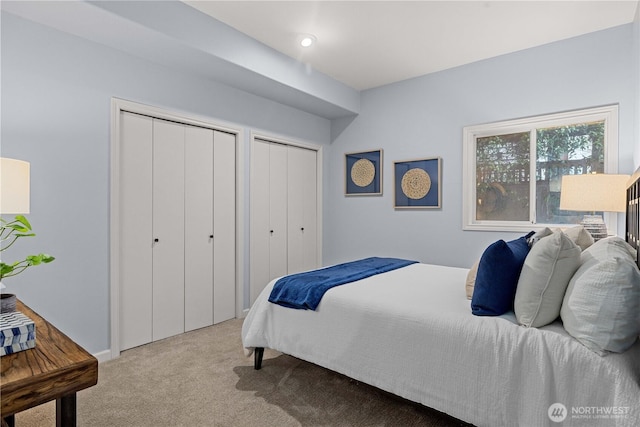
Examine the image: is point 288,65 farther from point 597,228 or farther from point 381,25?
point 597,228

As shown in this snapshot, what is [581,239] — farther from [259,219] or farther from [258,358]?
[259,219]

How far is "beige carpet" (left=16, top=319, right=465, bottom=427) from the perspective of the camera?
1.95 metres

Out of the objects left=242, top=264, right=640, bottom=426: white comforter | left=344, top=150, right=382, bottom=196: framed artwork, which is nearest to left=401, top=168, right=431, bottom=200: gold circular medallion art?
left=344, top=150, right=382, bottom=196: framed artwork

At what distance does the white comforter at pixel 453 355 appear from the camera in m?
1.38

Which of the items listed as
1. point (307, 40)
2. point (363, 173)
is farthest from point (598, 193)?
point (307, 40)

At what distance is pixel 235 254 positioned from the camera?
149 inches

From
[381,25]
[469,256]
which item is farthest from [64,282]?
[469,256]

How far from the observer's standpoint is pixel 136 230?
9.83 ft

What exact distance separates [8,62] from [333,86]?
2.85 meters

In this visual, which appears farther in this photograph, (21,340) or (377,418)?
(377,418)

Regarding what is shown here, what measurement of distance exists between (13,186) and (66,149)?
→ 1.11 m

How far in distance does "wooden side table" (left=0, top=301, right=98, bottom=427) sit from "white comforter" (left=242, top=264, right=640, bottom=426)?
1258mm

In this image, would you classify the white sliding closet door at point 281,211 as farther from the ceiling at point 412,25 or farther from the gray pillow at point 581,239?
the gray pillow at point 581,239

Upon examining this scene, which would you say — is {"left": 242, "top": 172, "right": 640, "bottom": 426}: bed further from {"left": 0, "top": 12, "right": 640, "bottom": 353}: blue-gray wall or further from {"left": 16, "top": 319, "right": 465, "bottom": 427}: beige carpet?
{"left": 0, "top": 12, "right": 640, "bottom": 353}: blue-gray wall
